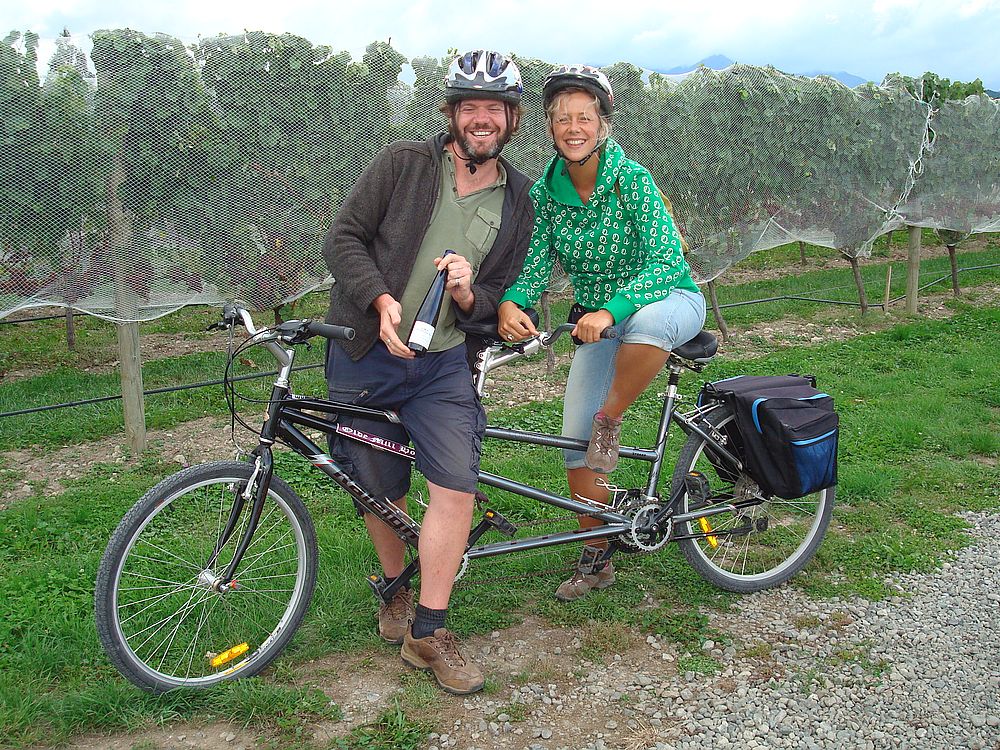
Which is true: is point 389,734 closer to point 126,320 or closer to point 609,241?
point 609,241

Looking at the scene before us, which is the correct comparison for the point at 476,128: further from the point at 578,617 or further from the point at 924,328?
the point at 924,328

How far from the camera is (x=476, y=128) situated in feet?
9.62

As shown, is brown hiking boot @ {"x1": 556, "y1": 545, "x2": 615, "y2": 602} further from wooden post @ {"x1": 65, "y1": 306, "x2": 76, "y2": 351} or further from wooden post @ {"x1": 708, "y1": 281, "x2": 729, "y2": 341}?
wooden post @ {"x1": 65, "y1": 306, "x2": 76, "y2": 351}

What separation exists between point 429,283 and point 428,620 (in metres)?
1.20

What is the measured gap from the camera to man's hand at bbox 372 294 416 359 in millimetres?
2795

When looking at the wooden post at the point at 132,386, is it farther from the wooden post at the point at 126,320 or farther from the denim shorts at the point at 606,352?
the denim shorts at the point at 606,352

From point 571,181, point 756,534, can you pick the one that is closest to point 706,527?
point 756,534

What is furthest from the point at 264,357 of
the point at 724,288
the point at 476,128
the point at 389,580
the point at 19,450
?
the point at 724,288

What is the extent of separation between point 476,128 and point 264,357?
5469 millimetres

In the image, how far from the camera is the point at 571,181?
10.5 ft

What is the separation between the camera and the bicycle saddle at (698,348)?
339 centimetres

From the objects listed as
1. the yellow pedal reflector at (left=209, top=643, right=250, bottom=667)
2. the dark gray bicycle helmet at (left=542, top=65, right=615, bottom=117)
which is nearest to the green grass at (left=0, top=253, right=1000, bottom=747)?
the yellow pedal reflector at (left=209, top=643, right=250, bottom=667)

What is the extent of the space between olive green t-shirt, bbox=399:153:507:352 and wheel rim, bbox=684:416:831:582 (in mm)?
1289

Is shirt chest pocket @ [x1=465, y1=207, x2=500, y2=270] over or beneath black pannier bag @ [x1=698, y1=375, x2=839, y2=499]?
over
